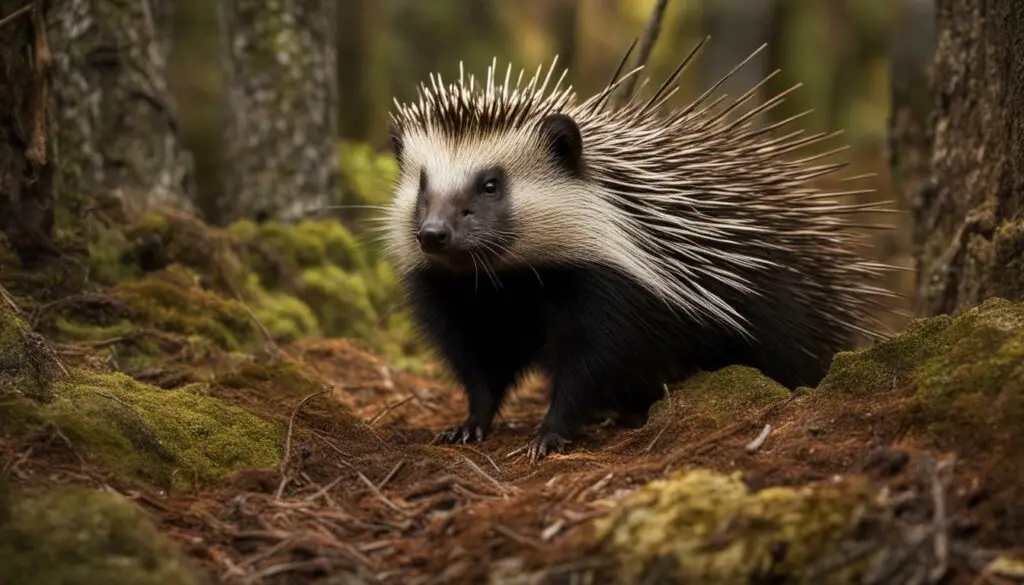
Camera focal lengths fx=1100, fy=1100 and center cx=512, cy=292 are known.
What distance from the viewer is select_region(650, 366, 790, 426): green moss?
5113mm

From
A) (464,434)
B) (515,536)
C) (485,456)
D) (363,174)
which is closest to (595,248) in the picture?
(464,434)

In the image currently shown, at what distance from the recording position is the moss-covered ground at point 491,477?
3.29m

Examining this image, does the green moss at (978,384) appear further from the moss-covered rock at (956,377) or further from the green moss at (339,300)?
the green moss at (339,300)

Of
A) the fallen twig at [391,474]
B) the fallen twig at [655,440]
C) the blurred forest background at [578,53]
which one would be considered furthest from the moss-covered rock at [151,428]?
the blurred forest background at [578,53]

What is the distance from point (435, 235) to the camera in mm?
5805

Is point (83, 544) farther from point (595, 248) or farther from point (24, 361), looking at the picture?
point (595, 248)

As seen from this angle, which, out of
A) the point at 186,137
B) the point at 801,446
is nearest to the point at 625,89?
the point at 801,446

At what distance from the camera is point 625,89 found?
324 inches

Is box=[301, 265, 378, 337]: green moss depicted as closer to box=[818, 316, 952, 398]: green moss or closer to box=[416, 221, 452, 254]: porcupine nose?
box=[416, 221, 452, 254]: porcupine nose

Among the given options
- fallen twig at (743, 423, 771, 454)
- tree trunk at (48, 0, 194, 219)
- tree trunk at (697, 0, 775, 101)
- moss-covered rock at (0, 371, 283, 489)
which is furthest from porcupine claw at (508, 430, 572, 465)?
tree trunk at (697, 0, 775, 101)

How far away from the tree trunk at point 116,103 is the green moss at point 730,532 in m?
5.31

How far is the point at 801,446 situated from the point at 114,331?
13.9 ft

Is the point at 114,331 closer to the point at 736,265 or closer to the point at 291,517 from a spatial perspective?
the point at 291,517

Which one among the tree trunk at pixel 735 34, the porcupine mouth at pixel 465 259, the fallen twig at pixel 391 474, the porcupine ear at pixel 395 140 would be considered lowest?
the fallen twig at pixel 391 474
